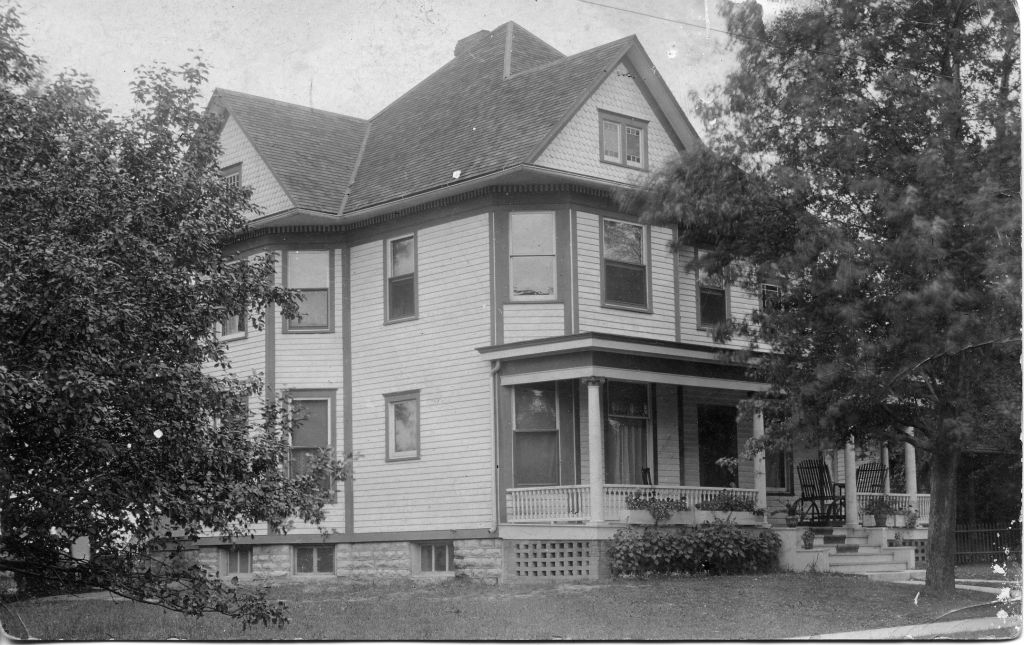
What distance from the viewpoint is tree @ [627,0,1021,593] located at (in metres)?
12.5

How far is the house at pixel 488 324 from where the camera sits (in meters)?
17.8

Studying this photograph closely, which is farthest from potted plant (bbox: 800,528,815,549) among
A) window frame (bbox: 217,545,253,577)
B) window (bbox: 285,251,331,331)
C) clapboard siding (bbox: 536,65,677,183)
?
window frame (bbox: 217,545,253,577)

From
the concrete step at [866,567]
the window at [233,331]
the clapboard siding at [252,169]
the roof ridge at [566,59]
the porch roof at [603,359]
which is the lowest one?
the concrete step at [866,567]

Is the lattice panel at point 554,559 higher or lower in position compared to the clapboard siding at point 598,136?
lower

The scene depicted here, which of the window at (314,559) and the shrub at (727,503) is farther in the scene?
the window at (314,559)

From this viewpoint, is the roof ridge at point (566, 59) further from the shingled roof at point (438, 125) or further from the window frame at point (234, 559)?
the window frame at point (234, 559)

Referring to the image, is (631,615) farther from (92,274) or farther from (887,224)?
(92,274)

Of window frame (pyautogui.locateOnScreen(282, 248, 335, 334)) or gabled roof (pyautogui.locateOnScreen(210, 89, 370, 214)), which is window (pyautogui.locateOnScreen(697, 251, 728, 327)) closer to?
window frame (pyautogui.locateOnScreen(282, 248, 335, 334))

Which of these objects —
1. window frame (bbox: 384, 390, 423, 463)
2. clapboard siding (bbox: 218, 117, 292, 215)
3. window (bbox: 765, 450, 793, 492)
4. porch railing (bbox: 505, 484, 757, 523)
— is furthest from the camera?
window (bbox: 765, 450, 793, 492)

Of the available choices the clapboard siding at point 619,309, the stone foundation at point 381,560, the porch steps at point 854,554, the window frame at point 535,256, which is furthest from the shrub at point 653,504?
the window frame at point 535,256

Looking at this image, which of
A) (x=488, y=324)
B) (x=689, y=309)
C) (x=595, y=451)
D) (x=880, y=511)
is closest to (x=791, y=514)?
(x=880, y=511)

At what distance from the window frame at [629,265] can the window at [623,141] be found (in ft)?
3.28

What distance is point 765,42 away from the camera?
568 inches

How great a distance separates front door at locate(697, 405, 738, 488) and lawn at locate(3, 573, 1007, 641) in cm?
Result: 404
